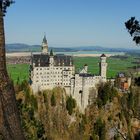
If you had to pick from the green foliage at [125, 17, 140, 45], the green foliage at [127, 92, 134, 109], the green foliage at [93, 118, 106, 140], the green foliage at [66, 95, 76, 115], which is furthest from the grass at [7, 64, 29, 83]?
the green foliage at [125, 17, 140, 45]

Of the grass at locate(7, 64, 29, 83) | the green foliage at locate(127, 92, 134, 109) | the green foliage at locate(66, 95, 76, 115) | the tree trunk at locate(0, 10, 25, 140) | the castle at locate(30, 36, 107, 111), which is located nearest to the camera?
the tree trunk at locate(0, 10, 25, 140)

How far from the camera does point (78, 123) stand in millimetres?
74688

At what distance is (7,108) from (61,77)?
230 feet

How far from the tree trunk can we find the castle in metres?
68.1

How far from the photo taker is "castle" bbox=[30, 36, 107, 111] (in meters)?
76.1

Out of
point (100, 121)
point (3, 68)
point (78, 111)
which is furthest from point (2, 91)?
point (78, 111)

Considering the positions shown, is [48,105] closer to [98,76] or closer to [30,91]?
[30,91]

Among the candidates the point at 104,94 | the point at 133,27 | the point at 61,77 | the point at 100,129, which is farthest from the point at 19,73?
the point at 133,27

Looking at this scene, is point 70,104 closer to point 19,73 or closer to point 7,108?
point 19,73

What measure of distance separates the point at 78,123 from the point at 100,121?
170 inches

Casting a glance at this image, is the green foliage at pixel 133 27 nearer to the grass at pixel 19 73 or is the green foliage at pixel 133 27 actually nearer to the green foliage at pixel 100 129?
the green foliage at pixel 100 129

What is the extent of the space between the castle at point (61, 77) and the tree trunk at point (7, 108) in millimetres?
68056

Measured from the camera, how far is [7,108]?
23.6 ft

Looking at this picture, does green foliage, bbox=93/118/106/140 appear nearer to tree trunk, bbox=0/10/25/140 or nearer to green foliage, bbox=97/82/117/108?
green foliage, bbox=97/82/117/108
